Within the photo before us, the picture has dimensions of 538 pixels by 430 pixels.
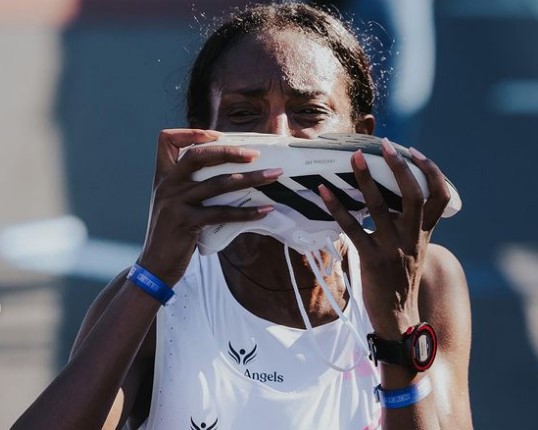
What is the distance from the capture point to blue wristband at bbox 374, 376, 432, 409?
2.00 meters

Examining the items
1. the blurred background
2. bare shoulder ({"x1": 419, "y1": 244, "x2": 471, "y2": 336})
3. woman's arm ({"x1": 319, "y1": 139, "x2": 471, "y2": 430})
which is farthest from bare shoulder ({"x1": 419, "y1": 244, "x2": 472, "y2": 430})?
the blurred background

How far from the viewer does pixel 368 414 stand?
2.18 m

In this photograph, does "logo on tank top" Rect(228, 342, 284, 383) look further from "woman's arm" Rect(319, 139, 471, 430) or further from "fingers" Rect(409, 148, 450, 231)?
"fingers" Rect(409, 148, 450, 231)

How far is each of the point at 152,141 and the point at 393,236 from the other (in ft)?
5.36

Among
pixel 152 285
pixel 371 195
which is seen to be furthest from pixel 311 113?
pixel 152 285

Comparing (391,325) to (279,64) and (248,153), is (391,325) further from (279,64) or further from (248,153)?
(279,64)

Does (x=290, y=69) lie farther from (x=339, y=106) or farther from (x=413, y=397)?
(x=413, y=397)

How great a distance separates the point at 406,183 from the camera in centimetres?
186

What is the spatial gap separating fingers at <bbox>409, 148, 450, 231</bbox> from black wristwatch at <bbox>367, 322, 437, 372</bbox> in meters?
0.22

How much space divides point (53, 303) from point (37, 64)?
2.40ft

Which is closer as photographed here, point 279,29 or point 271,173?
point 271,173

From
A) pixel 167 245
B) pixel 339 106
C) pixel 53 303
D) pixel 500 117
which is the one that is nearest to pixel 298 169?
pixel 167 245

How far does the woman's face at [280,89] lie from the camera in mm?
2242

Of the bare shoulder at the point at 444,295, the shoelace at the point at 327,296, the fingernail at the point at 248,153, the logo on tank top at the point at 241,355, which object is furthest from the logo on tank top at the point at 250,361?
the fingernail at the point at 248,153
